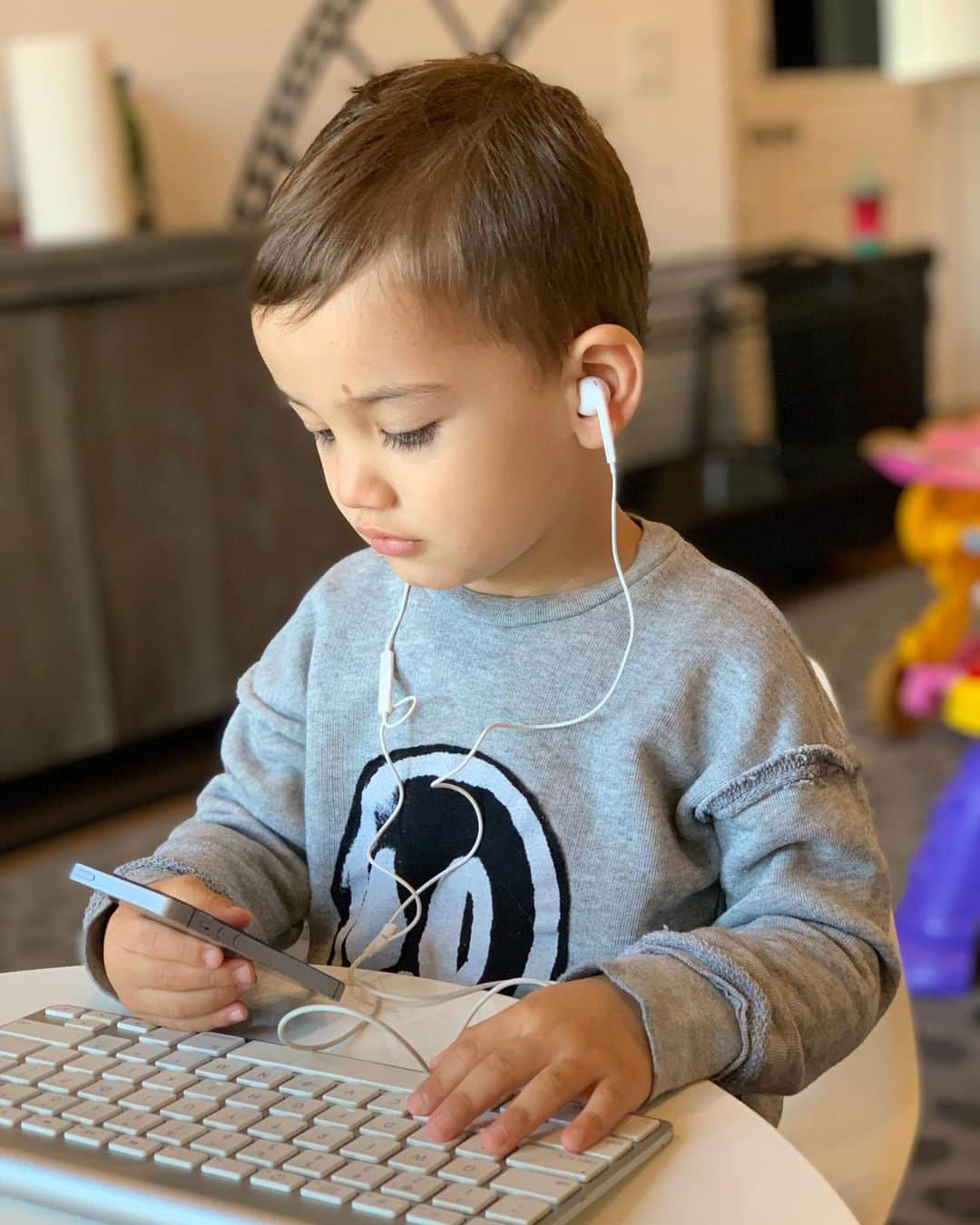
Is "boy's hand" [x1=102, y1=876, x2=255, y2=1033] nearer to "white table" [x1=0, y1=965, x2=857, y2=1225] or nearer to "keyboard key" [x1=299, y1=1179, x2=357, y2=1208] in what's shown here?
"white table" [x1=0, y1=965, x2=857, y2=1225]

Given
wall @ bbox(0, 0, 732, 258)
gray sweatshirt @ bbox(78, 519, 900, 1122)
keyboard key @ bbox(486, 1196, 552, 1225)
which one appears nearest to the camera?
keyboard key @ bbox(486, 1196, 552, 1225)

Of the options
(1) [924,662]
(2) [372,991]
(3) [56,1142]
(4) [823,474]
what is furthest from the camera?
(4) [823,474]

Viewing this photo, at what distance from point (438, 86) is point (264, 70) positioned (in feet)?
9.20

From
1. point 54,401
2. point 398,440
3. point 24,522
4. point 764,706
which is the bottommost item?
point 24,522

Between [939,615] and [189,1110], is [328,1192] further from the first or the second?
[939,615]

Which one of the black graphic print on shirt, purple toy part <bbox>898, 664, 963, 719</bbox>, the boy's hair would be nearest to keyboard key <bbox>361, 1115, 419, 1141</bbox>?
the black graphic print on shirt

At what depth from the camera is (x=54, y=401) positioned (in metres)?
2.65

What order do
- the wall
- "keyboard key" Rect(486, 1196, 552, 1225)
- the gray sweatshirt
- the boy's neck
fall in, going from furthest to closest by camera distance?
1. the wall
2. the boy's neck
3. the gray sweatshirt
4. "keyboard key" Rect(486, 1196, 552, 1225)

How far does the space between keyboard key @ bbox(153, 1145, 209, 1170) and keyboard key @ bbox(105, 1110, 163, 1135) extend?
0.7 inches

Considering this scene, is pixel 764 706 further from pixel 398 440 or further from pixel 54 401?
pixel 54 401

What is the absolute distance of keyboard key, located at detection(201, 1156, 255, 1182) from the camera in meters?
0.54

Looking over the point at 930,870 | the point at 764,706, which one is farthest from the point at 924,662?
the point at 764,706

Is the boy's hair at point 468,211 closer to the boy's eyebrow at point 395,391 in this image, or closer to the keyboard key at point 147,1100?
the boy's eyebrow at point 395,391

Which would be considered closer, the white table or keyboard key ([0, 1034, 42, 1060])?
the white table
